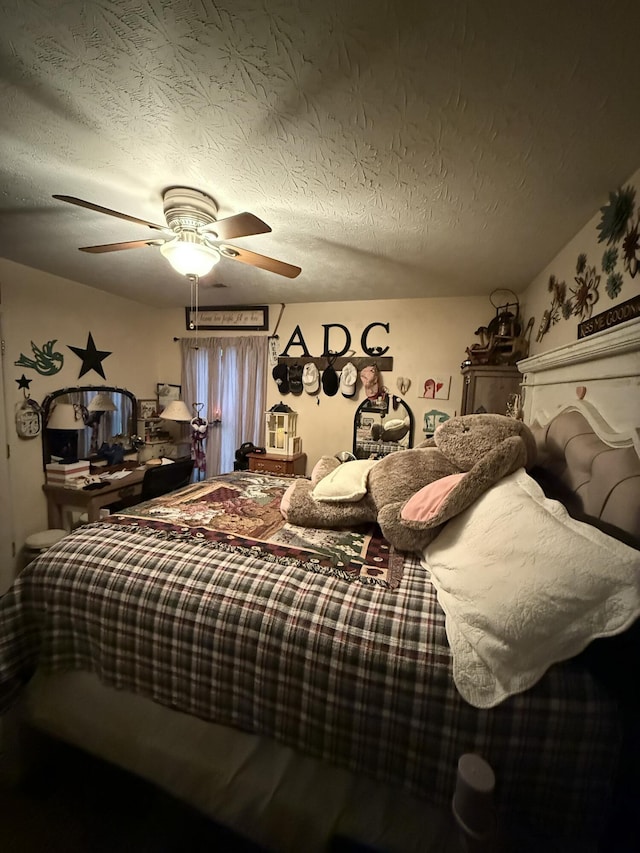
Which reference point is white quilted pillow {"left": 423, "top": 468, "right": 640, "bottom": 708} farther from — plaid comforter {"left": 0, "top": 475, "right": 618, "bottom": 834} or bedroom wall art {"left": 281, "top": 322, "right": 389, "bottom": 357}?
bedroom wall art {"left": 281, "top": 322, "right": 389, "bottom": 357}

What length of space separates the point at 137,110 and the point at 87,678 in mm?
1792

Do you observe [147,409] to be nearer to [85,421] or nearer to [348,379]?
[85,421]

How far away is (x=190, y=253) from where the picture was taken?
1477mm

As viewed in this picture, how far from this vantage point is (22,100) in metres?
0.96

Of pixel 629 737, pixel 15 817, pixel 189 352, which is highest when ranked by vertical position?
pixel 189 352

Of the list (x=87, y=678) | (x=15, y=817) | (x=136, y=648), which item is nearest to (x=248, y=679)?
(x=136, y=648)

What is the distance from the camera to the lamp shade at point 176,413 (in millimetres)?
3357

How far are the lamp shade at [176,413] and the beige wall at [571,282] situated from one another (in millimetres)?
3130

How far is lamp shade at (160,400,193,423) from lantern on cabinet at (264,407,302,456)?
888mm

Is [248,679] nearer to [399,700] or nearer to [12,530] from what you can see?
[399,700]

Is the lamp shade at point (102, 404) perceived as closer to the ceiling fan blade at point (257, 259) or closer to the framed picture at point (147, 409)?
the framed picture at point (147, 409)

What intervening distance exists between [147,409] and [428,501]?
3.32 meters

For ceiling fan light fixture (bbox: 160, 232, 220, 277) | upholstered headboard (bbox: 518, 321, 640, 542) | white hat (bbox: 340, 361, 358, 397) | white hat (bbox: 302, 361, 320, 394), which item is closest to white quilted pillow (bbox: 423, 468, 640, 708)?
upholstered headboard (bbox: 518, 321, 640, 542)

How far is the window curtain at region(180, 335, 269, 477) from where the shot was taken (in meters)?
3.39
